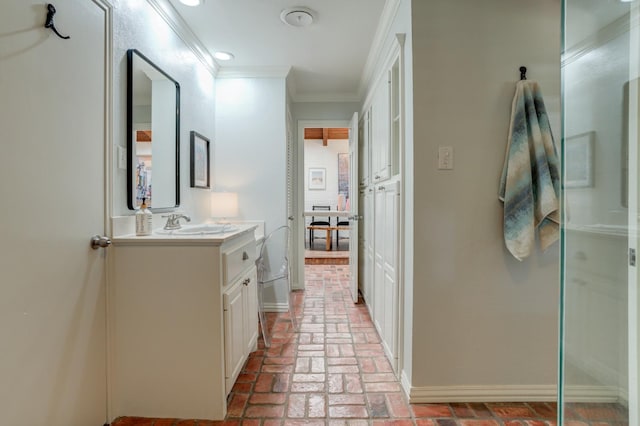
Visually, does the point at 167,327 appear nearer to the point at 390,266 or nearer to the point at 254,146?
the point at 390,266

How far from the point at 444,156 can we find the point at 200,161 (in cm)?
199

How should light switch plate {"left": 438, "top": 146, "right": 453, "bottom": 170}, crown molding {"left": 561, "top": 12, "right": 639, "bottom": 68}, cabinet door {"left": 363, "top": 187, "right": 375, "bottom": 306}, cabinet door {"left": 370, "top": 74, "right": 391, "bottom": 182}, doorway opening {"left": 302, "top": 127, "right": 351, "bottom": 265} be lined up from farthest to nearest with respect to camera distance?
doorway opening {"left": 302, "top": 127, "right": 351, "bottom": 265}, cabinet door {"left": 363, "top": 187, "right": 375, "bottom": 306}, cabinet door {"left": 370, "top": 74, "right": 391, "bottom": 182}, light switch plate {"left": 438, "top": 146, "right": 453, "bottom": 170}, crown molding {"left": 561, "top": 12, "right": 639, "bottom": 68}

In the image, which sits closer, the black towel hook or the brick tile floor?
the black towel hook

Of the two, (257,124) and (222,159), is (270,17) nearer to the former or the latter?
(257,124)

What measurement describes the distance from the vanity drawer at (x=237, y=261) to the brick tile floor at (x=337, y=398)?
662 millimetres

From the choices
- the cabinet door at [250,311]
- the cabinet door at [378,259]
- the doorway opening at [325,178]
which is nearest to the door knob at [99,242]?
the cabinet door at [250,311]

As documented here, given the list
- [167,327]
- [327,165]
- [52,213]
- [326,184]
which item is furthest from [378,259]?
[327,165]

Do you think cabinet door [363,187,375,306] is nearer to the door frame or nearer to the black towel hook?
the door frame

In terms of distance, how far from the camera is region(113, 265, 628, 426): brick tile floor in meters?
1.53

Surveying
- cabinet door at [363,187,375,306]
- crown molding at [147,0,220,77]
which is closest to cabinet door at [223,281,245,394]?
cabinet door at [363,187,375,306]

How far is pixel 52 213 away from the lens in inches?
48.4

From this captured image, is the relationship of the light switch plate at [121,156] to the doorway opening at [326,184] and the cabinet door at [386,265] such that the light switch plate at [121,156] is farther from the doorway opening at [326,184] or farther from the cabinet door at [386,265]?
the doorway opening at [326,184]

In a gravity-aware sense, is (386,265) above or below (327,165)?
below

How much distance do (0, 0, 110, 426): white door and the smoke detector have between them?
1103mm
